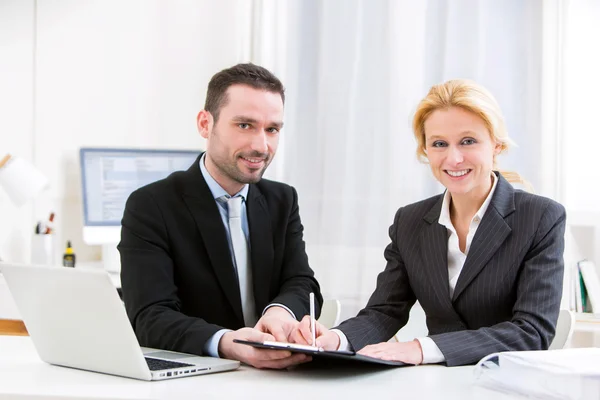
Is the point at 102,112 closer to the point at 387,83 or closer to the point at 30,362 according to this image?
the point at 387,83

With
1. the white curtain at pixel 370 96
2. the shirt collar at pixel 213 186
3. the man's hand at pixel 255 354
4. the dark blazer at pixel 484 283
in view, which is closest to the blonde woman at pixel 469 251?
the dark blazer at pixel 484 283

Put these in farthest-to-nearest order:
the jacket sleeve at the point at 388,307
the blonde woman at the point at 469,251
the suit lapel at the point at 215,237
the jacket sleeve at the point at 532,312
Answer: the suit lapel at the point at 215,237 < the jacket sleeve at the point at 388,307 < the blonde woman at the point at 469,251 < the jacket sleeve at the point at 532,312

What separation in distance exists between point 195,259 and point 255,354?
540mm

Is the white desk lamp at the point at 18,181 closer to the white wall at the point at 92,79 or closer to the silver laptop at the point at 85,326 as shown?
the white wall at the point at 92,79

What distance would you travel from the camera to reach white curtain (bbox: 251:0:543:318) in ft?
11.5

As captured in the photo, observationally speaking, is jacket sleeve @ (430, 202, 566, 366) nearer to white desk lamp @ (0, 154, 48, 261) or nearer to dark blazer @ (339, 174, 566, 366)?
dark blazer @ (339, 174, 566, 366)

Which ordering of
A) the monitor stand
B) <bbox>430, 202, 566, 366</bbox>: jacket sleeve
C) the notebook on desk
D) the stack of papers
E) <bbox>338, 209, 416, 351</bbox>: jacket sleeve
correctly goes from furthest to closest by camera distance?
the monitor stand, <bbox>338, 209, 416, 351</bbox>: jacket sleeve, <bbox>430, 202, 566, 366</bbox>: jacket sleeve, the notebook on desk, the stack of papers

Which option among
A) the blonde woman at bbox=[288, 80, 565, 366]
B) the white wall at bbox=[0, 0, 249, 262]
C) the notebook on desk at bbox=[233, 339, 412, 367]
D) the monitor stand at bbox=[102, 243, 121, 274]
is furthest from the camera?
the white wall at bbox=[0, 0, 249, 262]

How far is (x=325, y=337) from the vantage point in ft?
5.81

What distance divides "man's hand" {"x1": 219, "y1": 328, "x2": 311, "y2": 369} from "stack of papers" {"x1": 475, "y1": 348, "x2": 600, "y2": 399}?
348 mm

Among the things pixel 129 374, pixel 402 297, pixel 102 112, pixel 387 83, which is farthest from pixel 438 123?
pixel 102 112

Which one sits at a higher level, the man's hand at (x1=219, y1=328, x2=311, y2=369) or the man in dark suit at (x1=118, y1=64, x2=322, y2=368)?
the man in dark suit at (x1=118, y1=64, x2=322, y2=368)

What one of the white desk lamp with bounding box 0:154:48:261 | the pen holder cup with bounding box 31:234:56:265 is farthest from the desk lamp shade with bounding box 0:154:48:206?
the pen holder cup with bounding box 31:234:56:265

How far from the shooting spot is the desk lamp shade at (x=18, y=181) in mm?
3551
